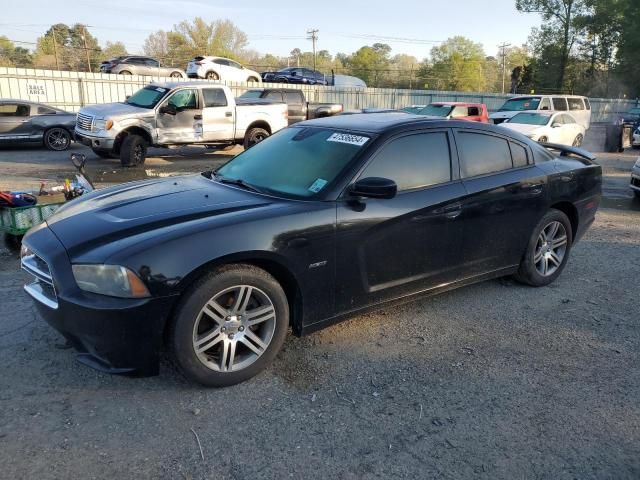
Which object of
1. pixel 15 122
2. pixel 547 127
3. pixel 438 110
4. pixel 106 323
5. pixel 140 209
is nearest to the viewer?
pixel 106 323

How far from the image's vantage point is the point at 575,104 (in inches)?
860

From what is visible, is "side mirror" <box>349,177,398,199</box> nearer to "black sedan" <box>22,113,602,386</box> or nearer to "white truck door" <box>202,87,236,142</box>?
"black sedan" <box>22,113,602,386</box>

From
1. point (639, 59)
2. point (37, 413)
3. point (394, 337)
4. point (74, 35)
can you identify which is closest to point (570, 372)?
point (394, 337)

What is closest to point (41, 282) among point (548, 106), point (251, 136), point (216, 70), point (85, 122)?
point (85, 122)

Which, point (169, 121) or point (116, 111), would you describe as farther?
point (169, 121)

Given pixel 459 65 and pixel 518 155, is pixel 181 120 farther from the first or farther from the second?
pixel 459 65

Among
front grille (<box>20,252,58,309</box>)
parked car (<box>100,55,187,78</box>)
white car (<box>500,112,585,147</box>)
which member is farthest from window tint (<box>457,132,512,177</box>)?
parked car (<box>100,55,187,78</box>)

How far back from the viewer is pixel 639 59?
4981 centimetres

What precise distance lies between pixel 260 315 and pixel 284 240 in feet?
1.60

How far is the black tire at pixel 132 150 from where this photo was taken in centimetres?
1227

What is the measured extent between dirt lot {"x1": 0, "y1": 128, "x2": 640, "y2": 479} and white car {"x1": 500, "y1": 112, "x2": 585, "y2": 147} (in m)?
12.7

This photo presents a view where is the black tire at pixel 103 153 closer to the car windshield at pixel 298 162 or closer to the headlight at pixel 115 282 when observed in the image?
the car windshield at pixel 298 162

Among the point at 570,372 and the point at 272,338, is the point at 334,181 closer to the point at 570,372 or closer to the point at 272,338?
→ the point at 272,338

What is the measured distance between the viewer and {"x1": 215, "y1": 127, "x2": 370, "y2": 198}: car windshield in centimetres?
371
